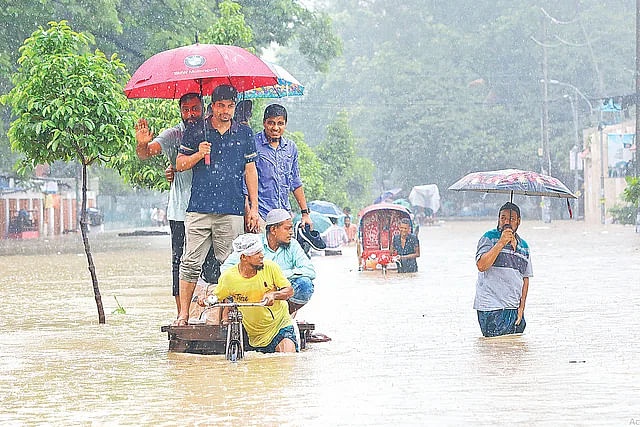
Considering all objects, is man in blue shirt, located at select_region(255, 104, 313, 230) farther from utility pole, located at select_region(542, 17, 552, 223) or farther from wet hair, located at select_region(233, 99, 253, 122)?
utility pole, located at select_region(542, 17, 552, 223)

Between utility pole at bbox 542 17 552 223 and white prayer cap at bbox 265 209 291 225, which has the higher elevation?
utility pole at bbox 542 17 552 223

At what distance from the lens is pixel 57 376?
9.16 metres

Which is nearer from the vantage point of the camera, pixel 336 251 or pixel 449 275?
pixel 449 275

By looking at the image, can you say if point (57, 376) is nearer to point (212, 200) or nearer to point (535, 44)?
point (212, 200)

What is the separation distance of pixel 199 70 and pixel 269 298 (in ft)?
7.14

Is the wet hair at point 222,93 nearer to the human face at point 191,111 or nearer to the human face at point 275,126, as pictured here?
the human face at point 191,111

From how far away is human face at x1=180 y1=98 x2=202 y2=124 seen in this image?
10547mm

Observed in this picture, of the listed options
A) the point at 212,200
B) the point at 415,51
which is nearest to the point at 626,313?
the point at 212,200

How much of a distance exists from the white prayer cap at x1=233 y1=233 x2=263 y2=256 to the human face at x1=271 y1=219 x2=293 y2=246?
0.49 metres

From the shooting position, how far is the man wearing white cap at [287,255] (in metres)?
10.1

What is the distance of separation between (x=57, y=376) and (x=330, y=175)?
139 feet

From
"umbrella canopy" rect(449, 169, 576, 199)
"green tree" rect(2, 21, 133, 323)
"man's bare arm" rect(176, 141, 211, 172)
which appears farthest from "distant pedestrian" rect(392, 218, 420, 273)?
"man's bare arm" rect(176, 141, 211, 172)

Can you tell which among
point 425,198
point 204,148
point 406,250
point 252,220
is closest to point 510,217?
point 252,220

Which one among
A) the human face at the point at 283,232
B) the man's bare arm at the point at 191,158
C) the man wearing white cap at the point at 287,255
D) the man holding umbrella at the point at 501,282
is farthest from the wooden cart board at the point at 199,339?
the man holding umbrella at the point at 501,282
